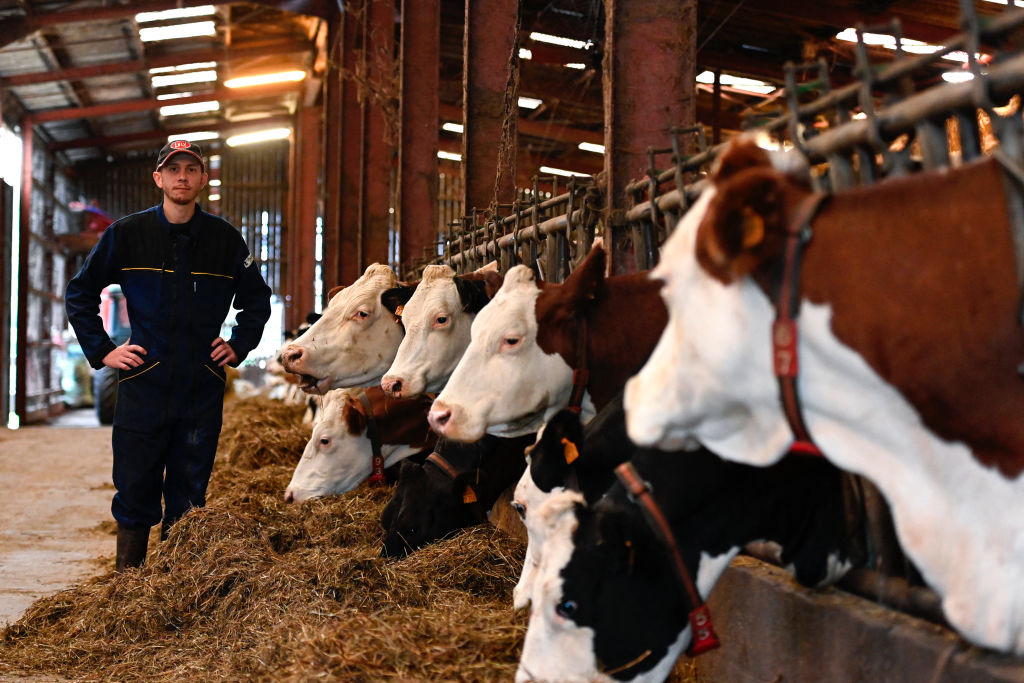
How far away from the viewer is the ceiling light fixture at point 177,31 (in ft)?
60.5

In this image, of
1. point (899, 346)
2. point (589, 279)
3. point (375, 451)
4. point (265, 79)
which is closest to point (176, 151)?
point (375, 451)

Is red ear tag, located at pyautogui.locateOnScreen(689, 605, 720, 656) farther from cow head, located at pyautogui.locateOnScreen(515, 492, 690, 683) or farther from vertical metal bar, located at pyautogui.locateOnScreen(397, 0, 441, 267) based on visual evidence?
vertical metal bar, located at pyautogui.locateOnScreen(397, 0, 441, 267)

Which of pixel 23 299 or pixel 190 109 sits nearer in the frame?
pixel 23 299

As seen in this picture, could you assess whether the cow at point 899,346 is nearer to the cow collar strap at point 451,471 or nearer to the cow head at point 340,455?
the cow collar strap at point 451,471

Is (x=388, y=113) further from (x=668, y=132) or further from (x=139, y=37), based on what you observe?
(x=139, y=37)

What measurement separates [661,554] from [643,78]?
216cm

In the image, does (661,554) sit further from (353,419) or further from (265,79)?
(265,79)

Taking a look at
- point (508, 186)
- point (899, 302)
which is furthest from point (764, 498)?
point (508, 186)

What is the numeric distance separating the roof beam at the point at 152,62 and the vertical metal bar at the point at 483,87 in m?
12.8

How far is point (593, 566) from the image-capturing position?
2600 mm

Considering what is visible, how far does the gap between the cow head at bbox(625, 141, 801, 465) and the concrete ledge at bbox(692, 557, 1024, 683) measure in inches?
22.7

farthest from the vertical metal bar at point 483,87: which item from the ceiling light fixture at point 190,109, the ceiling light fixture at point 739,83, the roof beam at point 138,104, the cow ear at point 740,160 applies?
the ceiling light fixture at point 190,109

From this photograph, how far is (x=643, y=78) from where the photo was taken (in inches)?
158

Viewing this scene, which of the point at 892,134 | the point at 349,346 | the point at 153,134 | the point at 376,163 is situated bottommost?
the point at 349,346
